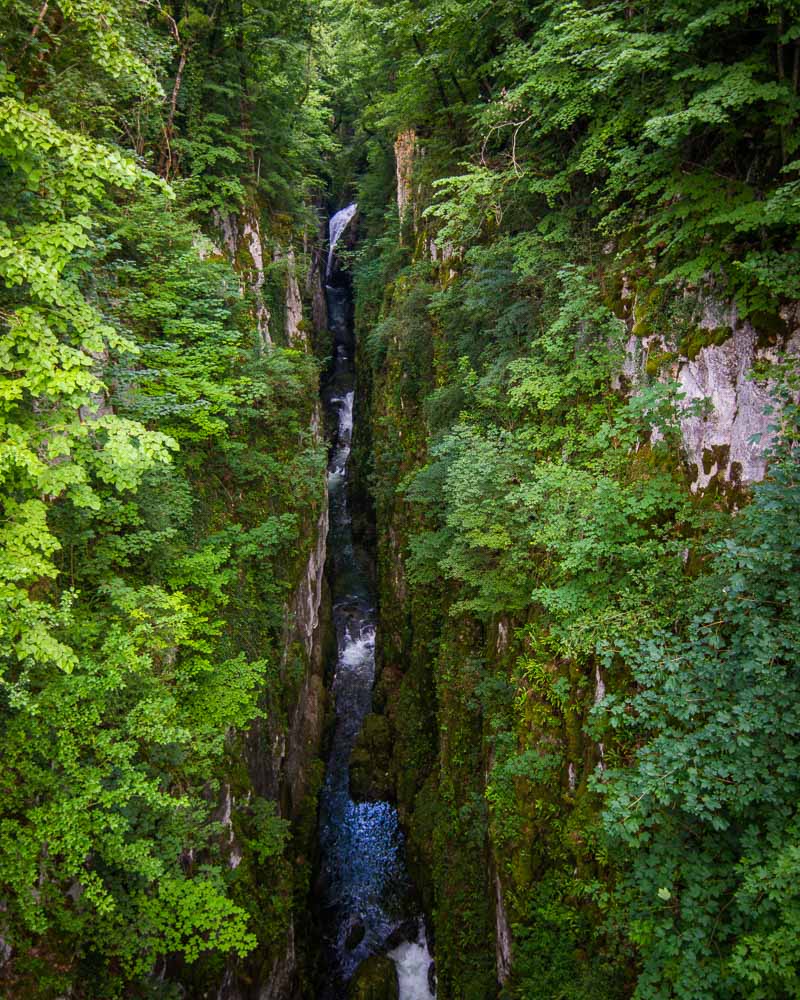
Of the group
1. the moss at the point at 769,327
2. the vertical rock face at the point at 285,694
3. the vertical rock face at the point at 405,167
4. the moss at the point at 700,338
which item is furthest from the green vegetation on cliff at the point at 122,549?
the vertical rock face at the point at 405,167

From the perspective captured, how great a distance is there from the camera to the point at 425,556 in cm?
1009

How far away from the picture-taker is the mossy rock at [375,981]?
998 centimetres

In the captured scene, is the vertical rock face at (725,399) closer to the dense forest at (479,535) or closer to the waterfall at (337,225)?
the dense forest at (479,535)

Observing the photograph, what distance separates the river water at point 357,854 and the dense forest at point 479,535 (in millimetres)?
271

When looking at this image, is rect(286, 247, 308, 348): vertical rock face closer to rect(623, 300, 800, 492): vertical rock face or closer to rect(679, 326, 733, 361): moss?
rect(679, 326, 733, 361): moss

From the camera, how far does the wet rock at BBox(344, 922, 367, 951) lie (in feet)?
37.1

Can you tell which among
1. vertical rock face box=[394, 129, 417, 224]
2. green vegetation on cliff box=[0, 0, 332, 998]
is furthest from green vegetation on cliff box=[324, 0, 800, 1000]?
vertical rock face box=[394, 129, 417, 224]

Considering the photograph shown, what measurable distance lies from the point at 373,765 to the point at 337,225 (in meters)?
27.5

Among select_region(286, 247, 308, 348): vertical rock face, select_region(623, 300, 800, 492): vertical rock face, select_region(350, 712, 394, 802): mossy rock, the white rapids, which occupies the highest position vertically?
A: select_region(286, 247, 308, 348): vertical rock face

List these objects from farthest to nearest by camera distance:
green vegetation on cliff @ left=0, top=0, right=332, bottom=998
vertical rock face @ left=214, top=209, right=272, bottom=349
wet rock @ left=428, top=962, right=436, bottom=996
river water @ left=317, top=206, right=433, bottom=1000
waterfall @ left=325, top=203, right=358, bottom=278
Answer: waterfall @ left=325, top=203, right=358, bottom=278
vertical rock face @ left=214, top=209, right=272, bottom=349
river water @ left=317, top=206, right=433, bottom=1000
wet rock @ left=428, top=962, right=436, bottom=996
green vegetation on cliff @ left=0, top=0, right=332, bottom=998

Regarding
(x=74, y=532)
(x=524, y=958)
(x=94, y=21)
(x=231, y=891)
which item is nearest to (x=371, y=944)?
(x=231, y=891)

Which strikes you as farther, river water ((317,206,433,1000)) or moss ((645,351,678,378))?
river water ((317,206,433,1000))

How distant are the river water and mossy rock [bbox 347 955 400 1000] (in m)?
0.35

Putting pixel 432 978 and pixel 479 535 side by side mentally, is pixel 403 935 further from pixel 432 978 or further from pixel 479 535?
pixel 479 535
